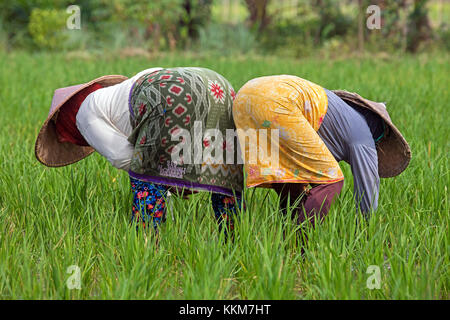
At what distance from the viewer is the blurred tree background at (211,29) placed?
10.6 metres

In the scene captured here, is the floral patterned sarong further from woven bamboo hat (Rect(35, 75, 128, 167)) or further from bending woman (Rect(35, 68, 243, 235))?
woven bamboo hat (Rect(35, 75, 128, 167))

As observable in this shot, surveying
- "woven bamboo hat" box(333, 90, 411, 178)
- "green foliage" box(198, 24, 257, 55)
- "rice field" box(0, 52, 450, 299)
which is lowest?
"rice field" box(0, 52, 450, 299)

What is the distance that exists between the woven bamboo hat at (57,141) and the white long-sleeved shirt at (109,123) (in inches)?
3.3

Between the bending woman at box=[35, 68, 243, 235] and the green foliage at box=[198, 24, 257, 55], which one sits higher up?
the green foliage at box=[198, 24, 257, 55]

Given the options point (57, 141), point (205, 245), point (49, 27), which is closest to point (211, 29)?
point (49, 27)

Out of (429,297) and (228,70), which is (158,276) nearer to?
(429,297)

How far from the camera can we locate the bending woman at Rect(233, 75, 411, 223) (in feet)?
6.72

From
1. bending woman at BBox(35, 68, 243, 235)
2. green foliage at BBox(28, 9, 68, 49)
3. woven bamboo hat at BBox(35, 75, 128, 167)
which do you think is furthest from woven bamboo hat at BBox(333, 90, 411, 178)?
green foliage at BBox(28, 9, 68, 49)

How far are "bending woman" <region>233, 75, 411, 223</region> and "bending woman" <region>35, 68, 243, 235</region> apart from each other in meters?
0.12

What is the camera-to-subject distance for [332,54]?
10.0 metres

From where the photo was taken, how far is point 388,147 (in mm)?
2307

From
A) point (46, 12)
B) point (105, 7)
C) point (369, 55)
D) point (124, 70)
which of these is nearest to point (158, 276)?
point (124, 70)

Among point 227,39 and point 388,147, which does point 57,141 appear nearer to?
point 388,147

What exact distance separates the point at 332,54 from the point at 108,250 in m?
8.64
